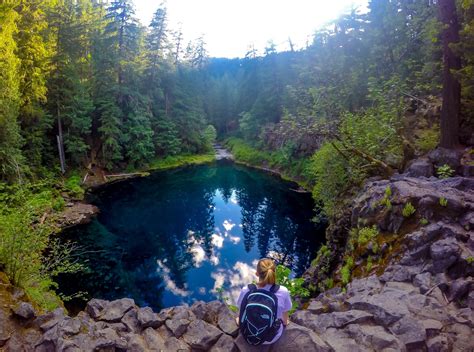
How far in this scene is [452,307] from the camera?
567 cm

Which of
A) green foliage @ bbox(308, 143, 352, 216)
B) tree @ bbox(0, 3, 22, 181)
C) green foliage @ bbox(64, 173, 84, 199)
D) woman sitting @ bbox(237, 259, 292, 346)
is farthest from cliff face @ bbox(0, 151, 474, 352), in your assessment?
green foliage @ bbox(64, 173, 84, 199)

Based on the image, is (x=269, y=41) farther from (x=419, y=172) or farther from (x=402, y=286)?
(x=402, y=286)

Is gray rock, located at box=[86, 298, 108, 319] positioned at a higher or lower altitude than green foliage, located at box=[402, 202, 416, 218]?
lower

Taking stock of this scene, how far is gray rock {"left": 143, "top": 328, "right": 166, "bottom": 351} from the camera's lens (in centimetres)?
539

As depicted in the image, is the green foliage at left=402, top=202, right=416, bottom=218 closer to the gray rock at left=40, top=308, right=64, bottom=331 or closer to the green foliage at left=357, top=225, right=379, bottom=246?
the green foliage at left=357, top=225, right=379, bottom=246

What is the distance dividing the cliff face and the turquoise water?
17.1 feet

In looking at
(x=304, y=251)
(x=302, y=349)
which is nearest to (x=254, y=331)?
(x=302, y=349)

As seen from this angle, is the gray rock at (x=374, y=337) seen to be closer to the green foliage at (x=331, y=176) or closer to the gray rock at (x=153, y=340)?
the gray rock at (x=153, y=340)

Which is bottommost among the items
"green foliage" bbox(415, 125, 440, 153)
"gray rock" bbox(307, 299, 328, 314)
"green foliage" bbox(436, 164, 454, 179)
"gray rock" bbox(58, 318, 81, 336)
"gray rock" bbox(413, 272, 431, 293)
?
"gray rock" bbox(307, 299, 328, 314)

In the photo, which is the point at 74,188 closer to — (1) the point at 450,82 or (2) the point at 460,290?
(1) the point at 450,82

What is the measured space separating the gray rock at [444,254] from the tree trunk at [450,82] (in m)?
5.82

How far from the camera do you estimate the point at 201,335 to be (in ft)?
18.0

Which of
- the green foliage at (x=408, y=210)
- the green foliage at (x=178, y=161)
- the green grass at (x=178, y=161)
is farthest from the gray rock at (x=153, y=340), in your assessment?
the green foliage at (x=178, y=161)

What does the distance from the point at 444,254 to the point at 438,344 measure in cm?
234
